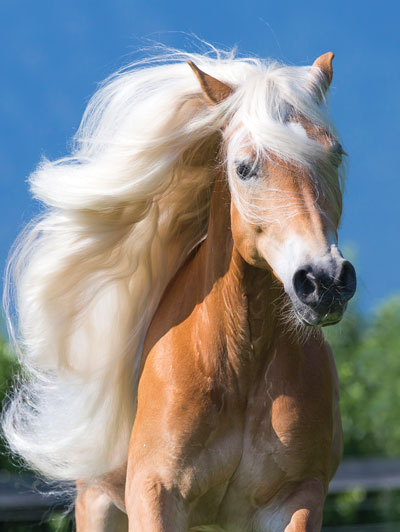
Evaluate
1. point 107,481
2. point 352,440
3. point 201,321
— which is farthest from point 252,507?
point 352,440

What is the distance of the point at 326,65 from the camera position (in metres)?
3.74

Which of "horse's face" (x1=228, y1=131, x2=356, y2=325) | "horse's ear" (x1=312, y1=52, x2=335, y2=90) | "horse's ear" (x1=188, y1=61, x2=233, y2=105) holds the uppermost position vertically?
"horse's ear" (x1=312, y1=52, x2=335, y2=90)

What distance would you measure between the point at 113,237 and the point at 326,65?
1.17 m

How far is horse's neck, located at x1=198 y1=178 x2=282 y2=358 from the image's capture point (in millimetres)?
3547

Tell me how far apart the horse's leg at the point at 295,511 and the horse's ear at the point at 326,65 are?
1.59 m

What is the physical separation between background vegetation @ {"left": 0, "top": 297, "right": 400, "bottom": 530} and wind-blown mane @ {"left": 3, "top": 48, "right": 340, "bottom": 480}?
581cm

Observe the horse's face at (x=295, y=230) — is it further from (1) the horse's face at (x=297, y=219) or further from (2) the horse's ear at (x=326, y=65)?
(2) the horse's ear at (x=326, y=65)

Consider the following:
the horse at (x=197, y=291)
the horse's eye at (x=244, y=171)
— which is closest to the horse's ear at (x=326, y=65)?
the horse at (x=197, y=291)

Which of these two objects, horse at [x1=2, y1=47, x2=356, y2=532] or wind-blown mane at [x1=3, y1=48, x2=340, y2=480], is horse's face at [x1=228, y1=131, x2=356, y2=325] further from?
wind-blown mane at [x1=3, y1=48, x2=340, y2=480]

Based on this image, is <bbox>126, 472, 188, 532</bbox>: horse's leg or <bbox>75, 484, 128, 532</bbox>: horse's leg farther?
<bbox>75, 484, 128, 532</bbox>: horse's leg

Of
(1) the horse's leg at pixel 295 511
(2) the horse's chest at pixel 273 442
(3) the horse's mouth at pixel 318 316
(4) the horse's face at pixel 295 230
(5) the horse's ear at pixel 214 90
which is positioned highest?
(5) the horse's ear at pixel 214 90

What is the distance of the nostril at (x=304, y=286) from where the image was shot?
2.96 m

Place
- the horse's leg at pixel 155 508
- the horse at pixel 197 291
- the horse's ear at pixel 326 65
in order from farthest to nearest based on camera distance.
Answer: the horse's ear at pixel 326 65, the horse's leg at pixel 155 508, the horse at pixel 197 291

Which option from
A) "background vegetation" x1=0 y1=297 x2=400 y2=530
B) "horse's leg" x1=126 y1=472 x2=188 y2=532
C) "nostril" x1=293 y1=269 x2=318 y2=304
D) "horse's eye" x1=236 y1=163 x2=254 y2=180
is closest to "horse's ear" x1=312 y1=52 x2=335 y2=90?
"horse's eye" x1=236 y1=163 x2=254 y2=180
